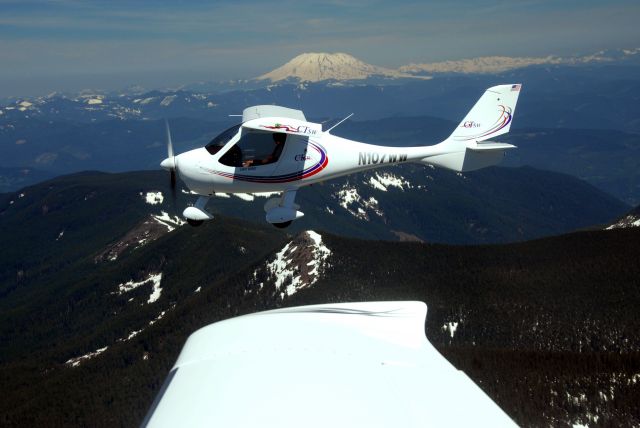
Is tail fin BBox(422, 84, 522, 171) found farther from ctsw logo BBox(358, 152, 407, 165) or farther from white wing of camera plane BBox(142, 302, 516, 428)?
white wing of camera plane BBox(142, 302, 516, 428)

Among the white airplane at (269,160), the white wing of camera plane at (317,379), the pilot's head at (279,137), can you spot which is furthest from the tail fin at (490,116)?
the white wing of camera plane at (317,379)

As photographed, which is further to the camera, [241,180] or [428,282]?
[428,282]

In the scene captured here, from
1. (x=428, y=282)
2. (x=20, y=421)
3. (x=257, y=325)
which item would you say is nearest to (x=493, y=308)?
(x=428, y=282)

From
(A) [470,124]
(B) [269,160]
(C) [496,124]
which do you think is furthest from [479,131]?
(B) [269,160]

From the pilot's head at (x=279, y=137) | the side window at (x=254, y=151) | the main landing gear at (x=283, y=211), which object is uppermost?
the pilot's head at (x=279, y=137)

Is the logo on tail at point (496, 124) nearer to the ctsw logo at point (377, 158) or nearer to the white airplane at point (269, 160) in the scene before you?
the white airplane at point (269, 160)

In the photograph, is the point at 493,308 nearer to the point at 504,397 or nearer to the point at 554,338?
the point at 554,338

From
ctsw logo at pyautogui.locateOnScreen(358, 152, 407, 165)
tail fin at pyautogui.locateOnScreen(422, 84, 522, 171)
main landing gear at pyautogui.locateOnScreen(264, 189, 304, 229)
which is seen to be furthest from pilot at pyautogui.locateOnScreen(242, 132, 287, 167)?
tail fin at pyautogui.locateOnScreen(422, 84, 522, 171)
